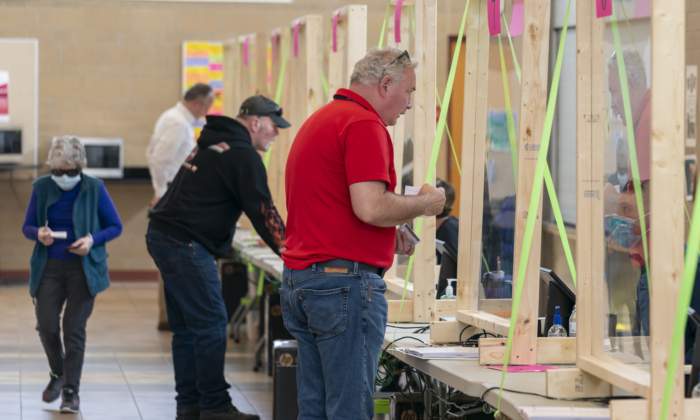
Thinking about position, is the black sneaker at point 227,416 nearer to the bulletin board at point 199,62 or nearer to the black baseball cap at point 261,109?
the black baseball cap at point 261,109

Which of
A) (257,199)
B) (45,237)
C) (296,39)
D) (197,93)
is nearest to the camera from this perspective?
(257,199)

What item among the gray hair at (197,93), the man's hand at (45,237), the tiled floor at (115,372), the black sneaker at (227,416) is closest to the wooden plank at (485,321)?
the black sneaker at (227,416)

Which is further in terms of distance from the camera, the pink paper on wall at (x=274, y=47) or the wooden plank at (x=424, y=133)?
the pink paper on wall at (x=274, y=47)

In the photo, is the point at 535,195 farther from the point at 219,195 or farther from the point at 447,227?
the point at 447,227

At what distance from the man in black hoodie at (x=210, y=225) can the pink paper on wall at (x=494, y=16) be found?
134cm

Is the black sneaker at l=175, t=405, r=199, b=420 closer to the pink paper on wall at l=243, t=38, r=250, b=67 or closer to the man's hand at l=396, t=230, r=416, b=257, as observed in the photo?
the man's hand at l=396, t=230, r=416, b=257

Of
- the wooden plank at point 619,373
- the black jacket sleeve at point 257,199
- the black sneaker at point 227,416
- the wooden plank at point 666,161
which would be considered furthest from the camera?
the black sneaker at point 227,416

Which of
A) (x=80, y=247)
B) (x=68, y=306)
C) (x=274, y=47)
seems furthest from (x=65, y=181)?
(x=274, y=47)

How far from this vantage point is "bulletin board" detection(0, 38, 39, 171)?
29.1 ft

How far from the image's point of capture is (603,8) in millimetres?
2287

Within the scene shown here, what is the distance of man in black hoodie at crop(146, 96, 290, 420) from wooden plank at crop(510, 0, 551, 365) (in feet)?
4.87

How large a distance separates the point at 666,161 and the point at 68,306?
3.35 meters

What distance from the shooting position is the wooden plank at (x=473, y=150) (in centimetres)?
304

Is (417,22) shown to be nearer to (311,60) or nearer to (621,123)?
(621,123)
